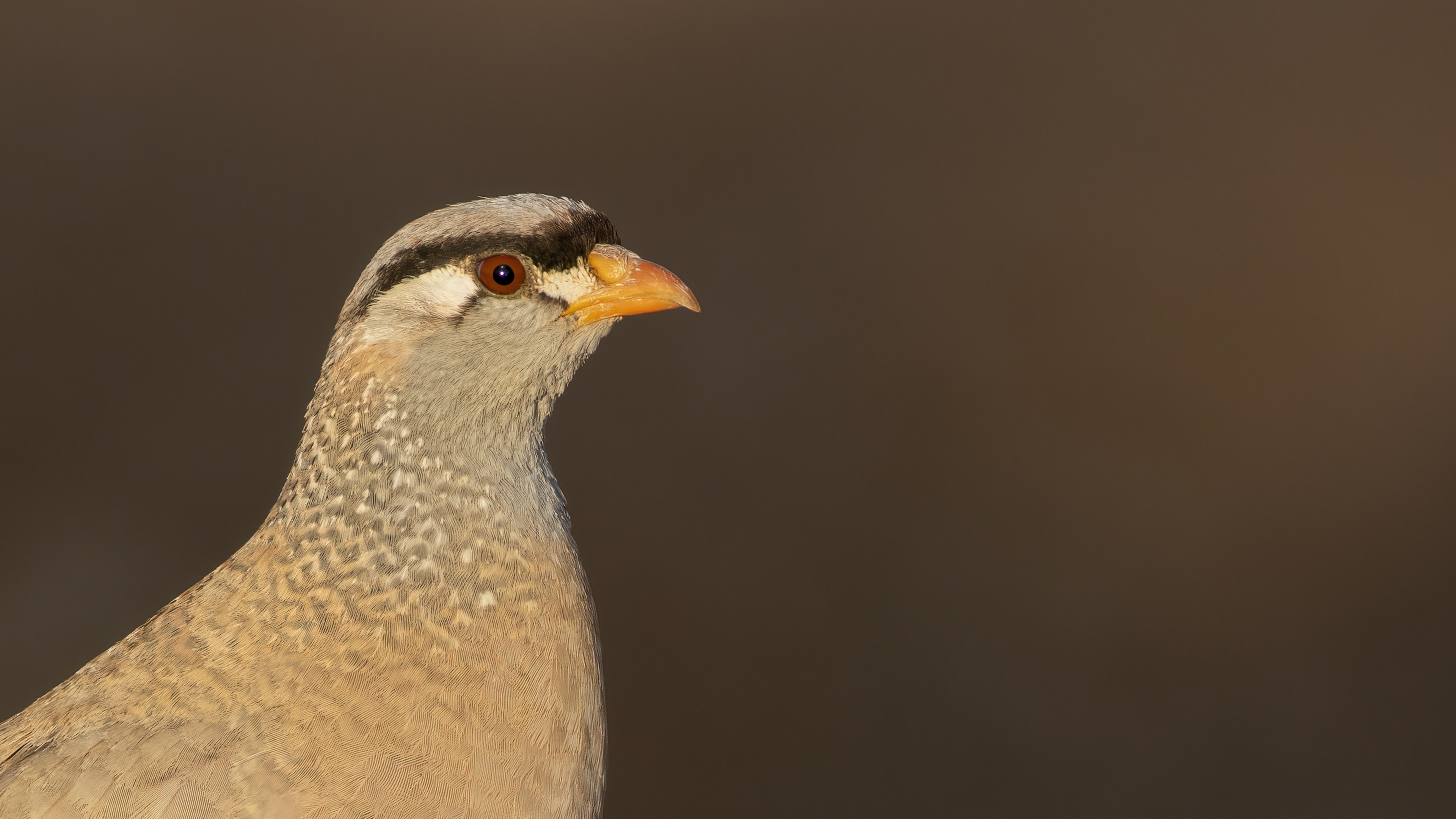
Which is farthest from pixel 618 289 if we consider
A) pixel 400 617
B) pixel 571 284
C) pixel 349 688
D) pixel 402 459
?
pixel 349 688

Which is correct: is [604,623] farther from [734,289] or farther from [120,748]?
[120,748]

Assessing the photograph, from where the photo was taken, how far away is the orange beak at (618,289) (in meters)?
1.52

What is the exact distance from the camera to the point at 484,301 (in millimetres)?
1470

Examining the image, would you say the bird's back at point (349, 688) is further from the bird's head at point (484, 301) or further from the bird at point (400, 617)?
the bird's head at point (484, 301)

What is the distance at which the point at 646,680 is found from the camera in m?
3.95

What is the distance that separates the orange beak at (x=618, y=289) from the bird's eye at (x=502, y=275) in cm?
8

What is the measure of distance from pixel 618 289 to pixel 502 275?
0.15m

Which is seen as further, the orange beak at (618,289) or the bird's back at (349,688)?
the orange beak at (618,289)

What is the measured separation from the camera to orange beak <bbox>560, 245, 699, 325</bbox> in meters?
1.52

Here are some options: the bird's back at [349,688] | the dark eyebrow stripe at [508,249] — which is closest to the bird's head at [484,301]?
the dark eyebrow stripe at [508,249]

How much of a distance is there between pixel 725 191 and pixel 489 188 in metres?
1.02

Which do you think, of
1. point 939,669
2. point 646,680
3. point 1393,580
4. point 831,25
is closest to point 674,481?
point 646,680

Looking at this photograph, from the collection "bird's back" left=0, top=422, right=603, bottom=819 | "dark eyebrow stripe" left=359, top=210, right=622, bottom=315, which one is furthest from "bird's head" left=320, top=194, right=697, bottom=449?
"bird's back" left=0, top=422, right=603, bottom=819

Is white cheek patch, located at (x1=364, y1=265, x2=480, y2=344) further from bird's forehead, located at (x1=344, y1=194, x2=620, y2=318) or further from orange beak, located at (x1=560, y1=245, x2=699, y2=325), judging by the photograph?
orange beak, located at (x1=560, y1=245, x2=699, y2=325)
